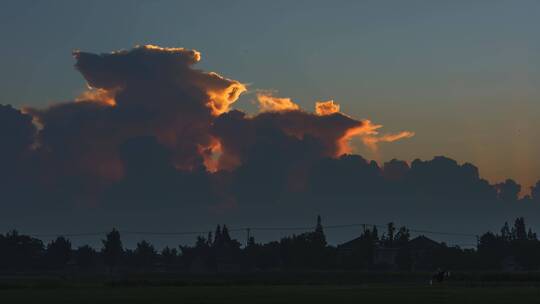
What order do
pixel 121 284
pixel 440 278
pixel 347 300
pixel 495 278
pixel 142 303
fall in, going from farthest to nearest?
pixel 495 278, pixel 440 278, pixel 121 284, pixel 347 300, pixel 142 303

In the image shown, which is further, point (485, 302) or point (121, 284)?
point (121, 284)

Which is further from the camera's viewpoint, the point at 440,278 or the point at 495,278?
the point at 495,278

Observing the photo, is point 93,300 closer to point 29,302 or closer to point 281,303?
point 29,302

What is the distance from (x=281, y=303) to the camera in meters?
60.5

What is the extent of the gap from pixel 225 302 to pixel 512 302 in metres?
20.3

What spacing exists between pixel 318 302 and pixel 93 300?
55.8ft

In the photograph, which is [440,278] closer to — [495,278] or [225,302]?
[495,278]

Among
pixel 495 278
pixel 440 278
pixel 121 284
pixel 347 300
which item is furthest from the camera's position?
pixel 495 278

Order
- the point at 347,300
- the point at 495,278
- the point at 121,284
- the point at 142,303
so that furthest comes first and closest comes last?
1. the point at 495,278
2. the point at 121,284
3. the point at 347,300
4. the point at 142,303

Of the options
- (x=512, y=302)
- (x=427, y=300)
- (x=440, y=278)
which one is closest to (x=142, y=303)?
(x=427, y=300)

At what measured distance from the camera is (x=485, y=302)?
62.3m

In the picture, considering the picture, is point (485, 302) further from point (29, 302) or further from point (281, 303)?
point (29, 302)

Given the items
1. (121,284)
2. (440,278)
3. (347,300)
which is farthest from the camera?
(440,278)

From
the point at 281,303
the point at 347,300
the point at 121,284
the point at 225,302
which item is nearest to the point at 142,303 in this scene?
the point at 225,302
